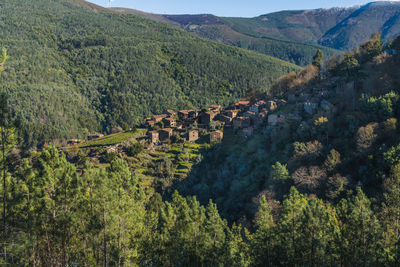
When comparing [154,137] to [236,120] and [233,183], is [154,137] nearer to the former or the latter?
[236,120]

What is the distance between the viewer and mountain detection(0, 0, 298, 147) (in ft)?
376

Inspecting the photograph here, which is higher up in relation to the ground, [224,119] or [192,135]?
[224,119]

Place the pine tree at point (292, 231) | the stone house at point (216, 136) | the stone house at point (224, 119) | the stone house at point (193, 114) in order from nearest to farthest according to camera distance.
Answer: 1. the pine tree at point (292, 231)
2. the stone house at point (216, 136)
3. the stone house at point (224, 119)
4. the stone house at point (193, 114)

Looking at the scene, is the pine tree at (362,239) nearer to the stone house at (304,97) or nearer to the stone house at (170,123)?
the stone house at (304,97)

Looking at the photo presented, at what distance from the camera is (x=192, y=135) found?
192 feet

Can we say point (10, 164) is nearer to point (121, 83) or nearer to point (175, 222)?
point (175, 222)

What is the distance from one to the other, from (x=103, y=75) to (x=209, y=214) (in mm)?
142688

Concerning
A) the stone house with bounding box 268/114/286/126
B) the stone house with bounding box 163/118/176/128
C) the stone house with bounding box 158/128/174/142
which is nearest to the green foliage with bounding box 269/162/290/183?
the stone house with bounding box 268/114/286/126

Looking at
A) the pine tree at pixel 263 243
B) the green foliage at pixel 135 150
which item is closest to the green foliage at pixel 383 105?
the pine tree at pixel 263 243

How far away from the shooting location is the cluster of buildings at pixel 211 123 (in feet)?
177

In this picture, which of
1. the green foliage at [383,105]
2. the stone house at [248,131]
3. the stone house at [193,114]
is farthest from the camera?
the stone house at [193,114]

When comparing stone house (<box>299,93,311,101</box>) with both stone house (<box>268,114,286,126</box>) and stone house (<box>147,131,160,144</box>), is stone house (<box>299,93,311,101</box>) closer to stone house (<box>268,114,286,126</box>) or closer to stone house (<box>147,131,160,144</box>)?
stone house (<box>268,114,286,126</box>)

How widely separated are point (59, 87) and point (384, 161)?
126 meters

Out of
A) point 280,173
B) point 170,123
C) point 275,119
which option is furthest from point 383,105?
point 170,123
